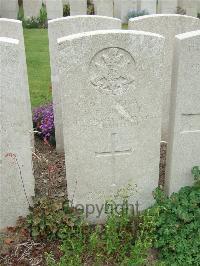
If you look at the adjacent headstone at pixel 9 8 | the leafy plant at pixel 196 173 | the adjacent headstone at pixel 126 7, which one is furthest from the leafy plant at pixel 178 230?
the adjacent headstone at pixel 9 8

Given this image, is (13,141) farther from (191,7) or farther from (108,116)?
(191,7)

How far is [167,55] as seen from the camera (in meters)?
4.88

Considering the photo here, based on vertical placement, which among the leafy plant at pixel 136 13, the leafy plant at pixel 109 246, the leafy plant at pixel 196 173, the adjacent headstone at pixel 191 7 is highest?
the adjacent headstone at pixel 191 7

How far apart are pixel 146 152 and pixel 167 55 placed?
154 centimetres

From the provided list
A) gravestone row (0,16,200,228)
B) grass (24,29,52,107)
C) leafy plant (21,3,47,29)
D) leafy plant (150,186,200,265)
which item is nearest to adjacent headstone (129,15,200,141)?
gravestone row (0,16,200,228)

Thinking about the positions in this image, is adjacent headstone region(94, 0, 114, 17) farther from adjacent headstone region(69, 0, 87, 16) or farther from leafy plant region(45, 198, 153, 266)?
leafy plant region(45, 198, 153, 266)

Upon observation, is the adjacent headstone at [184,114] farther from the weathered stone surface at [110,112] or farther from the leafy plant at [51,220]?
the leafy plant at [51,220]

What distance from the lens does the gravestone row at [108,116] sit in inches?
132

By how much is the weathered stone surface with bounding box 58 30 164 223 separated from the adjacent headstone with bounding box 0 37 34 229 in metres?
0.36

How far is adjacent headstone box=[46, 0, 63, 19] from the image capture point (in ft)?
37.5

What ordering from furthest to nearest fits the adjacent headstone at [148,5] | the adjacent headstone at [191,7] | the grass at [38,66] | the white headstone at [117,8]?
the white headstone at [117,8], the adjacent headstone at [191,7], the adjacent headstone at [148,5], the grass at [38,66]

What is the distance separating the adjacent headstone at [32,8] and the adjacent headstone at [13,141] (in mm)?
9030

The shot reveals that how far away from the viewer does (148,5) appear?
38.6 ft

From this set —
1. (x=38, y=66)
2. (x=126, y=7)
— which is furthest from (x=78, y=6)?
(x=38, y=66)
